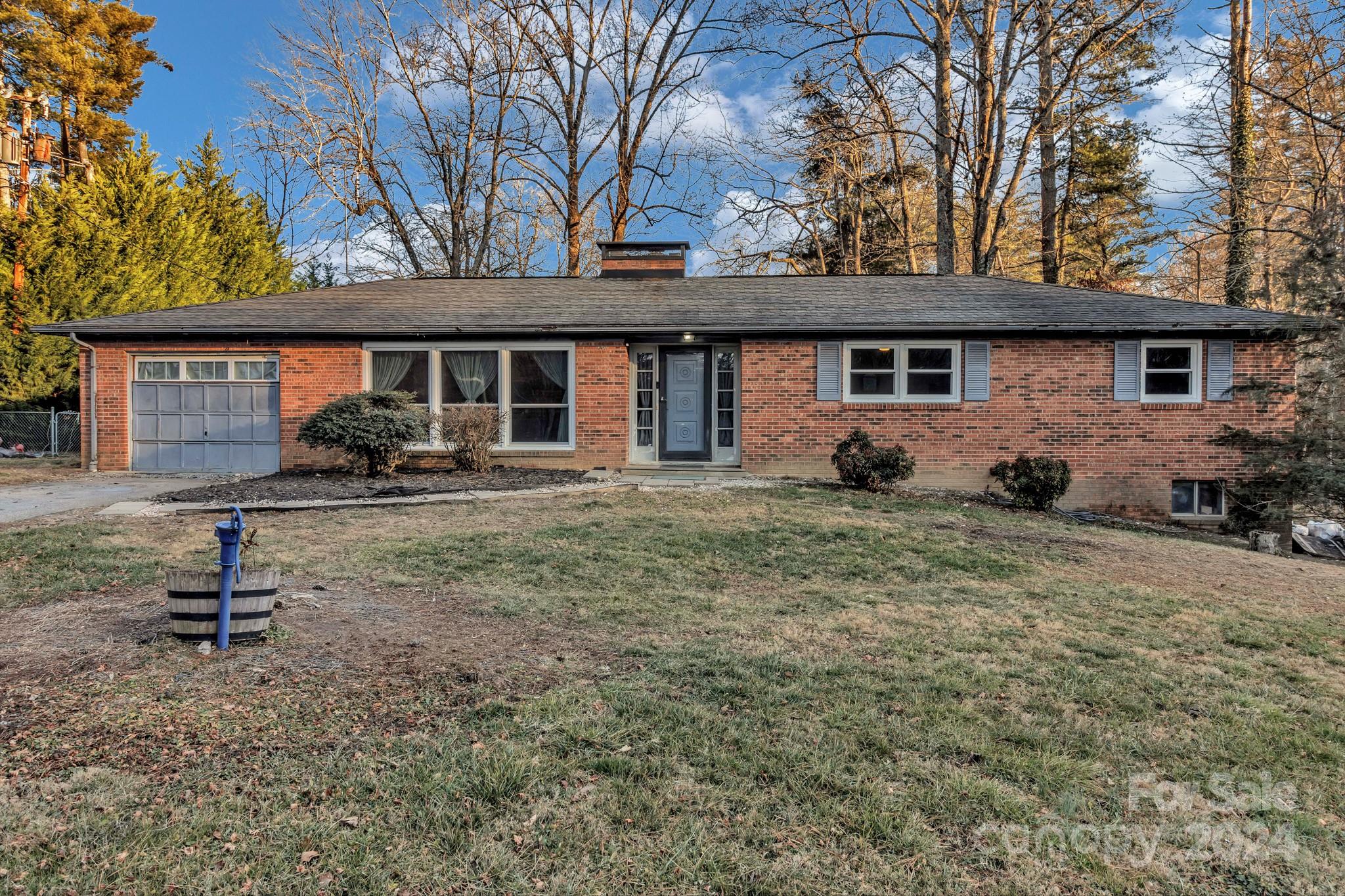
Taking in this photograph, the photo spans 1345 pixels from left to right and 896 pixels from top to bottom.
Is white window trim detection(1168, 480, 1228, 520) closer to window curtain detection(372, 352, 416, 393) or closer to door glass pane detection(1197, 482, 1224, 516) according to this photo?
door glass pane detection(1197, 482, 1224, 516)

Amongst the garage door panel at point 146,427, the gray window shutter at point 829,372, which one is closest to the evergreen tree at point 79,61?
the garage door panel at point 146,427

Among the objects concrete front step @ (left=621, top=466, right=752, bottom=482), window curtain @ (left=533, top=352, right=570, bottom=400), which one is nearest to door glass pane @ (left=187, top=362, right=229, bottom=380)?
window curtain @ (left=533, top=352, right=570, bottom=400)

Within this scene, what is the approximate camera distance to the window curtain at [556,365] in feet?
41.9

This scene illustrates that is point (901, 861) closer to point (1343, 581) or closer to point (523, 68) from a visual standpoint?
point (1343, 581)

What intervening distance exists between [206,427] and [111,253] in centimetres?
933

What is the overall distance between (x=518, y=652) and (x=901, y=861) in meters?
2.46

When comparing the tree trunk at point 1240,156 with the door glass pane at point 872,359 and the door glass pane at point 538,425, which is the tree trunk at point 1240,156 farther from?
the door glass pane at point 538,425

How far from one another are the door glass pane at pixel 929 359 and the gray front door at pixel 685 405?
3.53 meters

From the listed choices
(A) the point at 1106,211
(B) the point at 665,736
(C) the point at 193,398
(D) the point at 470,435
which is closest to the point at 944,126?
(A) the point at 1106,211

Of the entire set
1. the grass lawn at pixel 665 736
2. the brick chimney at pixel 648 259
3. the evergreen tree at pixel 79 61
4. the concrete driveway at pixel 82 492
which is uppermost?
the evergreen tree at pixel 79 61

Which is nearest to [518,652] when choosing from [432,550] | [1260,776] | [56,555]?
[432,550]

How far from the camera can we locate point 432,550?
6.73 m

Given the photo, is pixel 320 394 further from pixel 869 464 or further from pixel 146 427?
pixel 869 464

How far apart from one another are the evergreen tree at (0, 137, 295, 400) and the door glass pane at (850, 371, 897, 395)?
16.0 meters
